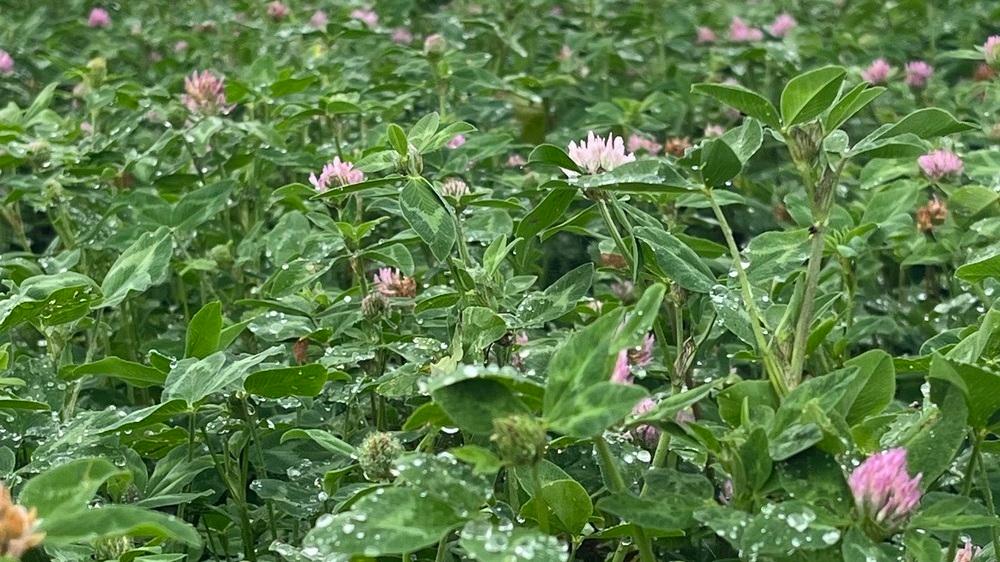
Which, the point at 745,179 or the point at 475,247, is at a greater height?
the point at 475,247

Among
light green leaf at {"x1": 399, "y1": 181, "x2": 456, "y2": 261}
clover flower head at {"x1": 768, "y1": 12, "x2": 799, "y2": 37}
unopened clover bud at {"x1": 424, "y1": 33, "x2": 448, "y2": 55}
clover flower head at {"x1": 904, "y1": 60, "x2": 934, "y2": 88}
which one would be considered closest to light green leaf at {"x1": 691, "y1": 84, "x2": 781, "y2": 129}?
light green leaf at {"x1": 399, "y1": 181, "x2": 456, "y2": 261}

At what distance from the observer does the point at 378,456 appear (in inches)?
34.7

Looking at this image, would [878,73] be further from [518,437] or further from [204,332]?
[518,437]

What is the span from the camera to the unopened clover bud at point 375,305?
1.17 meters

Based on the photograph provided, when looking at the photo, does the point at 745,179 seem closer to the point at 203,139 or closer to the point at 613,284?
the point at 613,284

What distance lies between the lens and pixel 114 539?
0.86 m

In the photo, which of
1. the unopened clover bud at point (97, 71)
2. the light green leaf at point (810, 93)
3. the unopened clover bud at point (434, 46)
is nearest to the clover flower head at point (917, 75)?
the unopened clover bud at point (434, 46)

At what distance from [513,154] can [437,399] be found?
1.41 metres

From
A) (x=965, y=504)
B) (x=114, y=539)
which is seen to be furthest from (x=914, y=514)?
(x=114, y=539)

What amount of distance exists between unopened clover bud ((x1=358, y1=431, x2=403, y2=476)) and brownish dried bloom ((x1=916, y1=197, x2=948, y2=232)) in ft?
3.22

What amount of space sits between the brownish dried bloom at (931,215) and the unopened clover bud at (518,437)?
3.52 feet

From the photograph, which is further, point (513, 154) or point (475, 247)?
point (513, 154)

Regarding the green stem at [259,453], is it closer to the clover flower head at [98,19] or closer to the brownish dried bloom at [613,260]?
the brownish dried bloom at [613,260]

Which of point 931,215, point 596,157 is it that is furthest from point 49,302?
point 931,215
